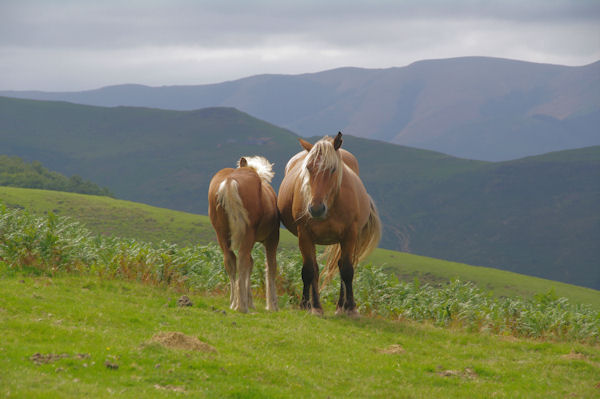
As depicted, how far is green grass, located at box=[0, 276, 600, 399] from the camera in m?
6.79

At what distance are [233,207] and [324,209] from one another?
1.63m

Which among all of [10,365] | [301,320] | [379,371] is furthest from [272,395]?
[301,320]

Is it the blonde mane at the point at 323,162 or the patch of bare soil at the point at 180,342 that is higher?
the blonde mane at the point at 323,162

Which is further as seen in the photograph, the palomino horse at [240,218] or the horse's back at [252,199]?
the horse's back at [252,199]

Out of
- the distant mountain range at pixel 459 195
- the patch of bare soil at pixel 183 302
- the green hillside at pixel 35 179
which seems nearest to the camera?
the patch of bare soil at pixel 183 302

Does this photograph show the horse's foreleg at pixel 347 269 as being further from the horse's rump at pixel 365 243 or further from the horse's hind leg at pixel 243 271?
the horse's hind leg at pixel 243 271

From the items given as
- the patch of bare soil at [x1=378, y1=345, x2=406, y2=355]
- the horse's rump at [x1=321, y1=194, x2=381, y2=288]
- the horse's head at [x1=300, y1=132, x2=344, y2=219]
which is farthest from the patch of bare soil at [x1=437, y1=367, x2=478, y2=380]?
the horse's rump at [x1=321, y1=194, x2=381, y2=288]

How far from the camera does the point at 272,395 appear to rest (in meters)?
6.79

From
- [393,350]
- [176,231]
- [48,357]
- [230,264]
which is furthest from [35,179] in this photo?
[48,357]

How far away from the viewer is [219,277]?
47.5ft

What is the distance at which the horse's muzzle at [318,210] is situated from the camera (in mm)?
10820

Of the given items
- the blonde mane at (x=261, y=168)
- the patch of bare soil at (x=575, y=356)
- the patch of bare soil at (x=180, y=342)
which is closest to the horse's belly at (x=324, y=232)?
the blonde mane at (x=261, y=168)

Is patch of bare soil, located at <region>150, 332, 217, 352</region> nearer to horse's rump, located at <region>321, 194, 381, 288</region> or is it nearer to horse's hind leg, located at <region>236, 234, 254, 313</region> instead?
horse's hind leg, located at <region>236, 234, 254, 313</region>

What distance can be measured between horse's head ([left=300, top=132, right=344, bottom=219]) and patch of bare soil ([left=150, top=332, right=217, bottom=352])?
350 cm
